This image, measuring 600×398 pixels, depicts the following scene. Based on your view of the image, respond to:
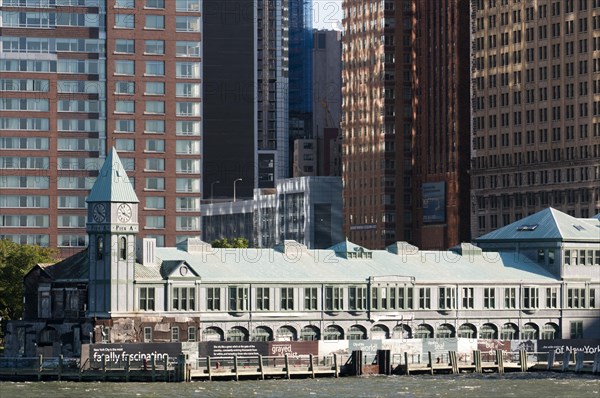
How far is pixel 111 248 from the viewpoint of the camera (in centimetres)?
18088

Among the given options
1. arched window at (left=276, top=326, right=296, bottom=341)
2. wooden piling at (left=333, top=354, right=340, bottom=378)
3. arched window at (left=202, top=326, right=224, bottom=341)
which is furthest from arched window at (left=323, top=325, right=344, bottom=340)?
wooden piling at (left=333, top=354, right=340, bottom=378)

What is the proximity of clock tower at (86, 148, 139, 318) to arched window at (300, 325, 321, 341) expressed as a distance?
1899 centimetres

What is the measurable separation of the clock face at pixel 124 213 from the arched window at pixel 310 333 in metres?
21.9

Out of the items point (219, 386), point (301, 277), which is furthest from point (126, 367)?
point (301, 277)

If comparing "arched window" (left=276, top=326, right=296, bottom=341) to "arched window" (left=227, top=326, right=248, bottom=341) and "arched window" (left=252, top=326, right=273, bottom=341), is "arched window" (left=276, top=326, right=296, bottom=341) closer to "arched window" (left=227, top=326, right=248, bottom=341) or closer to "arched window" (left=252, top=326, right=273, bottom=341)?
"arched window" (left=252, top=326, right=273, bottom=341)

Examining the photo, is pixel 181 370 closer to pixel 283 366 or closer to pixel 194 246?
pixel 283 366

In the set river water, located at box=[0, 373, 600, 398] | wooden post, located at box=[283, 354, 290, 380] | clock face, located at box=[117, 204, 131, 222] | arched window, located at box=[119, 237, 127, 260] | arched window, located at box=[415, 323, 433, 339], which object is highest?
clock face, located at box=[117, 204, 131, 222]

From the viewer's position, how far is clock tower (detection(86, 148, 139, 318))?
180250 mm

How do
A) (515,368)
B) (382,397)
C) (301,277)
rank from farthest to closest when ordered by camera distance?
(301,277) → (515,368) → (382,397)

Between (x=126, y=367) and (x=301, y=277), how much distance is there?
35865 millimetres

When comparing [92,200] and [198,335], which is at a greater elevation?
[92,200]

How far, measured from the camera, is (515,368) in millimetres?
179375

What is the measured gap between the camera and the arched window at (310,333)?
190750mm

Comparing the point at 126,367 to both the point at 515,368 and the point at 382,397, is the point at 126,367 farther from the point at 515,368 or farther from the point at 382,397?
the point at 515,368
